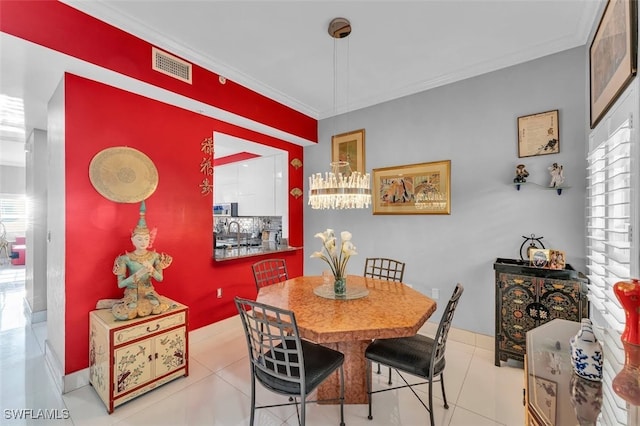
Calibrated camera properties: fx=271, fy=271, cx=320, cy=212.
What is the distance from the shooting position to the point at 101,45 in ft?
6.63

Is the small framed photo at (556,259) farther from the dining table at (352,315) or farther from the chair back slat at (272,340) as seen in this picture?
the chair back slat at (272,340)

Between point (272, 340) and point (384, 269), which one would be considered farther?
point (384, 269)

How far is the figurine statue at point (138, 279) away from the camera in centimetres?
211

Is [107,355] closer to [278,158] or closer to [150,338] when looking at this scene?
[150,338]

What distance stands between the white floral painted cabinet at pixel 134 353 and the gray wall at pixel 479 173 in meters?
2.35

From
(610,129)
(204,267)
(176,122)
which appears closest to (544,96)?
(610,129)

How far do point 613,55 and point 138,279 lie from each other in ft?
11.5

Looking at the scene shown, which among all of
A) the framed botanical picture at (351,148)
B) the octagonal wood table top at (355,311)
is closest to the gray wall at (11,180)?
the framed botanical picture at (351,148)

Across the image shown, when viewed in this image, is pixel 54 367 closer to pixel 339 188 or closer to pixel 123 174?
pixel 123 174

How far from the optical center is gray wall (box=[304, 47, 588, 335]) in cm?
242

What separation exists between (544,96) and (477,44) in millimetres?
802

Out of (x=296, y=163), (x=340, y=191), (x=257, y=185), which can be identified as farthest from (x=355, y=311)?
(x=257, y=185)

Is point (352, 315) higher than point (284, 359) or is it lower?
higher

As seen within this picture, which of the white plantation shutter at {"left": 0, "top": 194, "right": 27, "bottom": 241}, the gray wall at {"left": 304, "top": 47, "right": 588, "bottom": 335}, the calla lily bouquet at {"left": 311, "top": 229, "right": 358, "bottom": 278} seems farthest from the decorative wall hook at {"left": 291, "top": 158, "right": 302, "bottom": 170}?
the white plantation shutter at {"left": 0, "top": 194, "right": 27, "bottom": 241}
